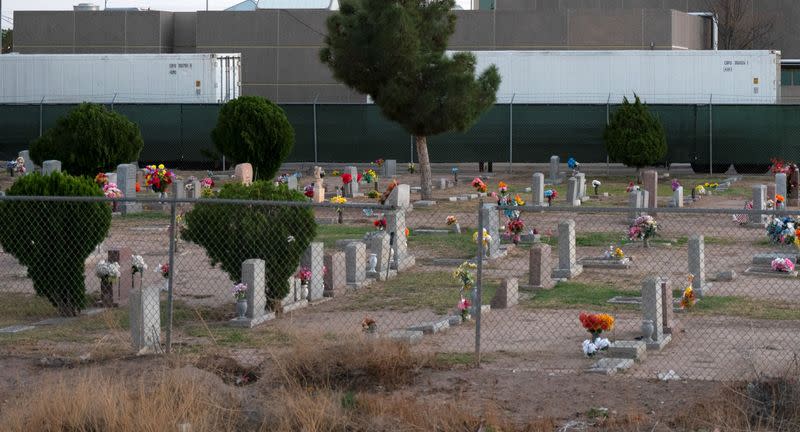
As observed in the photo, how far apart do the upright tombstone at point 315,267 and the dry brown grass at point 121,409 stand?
6693mm

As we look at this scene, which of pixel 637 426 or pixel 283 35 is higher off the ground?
pixel 283 35

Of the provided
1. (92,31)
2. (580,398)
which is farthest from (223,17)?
(580,398)

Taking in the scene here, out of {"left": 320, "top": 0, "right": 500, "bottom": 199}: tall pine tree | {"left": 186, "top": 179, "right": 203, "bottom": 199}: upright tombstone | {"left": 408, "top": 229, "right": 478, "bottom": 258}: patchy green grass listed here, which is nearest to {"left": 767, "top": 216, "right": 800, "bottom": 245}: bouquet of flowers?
{"left": 408, "top": 229, "right": 478, "bottom": 258}: patchy green grass

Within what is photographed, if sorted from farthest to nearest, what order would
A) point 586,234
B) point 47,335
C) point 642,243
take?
point 586,234, point 642,243, point 47,335

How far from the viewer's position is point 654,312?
14.7 metres

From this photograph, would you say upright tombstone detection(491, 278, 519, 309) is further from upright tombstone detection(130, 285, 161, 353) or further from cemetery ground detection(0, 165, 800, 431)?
upright tombstone detection(130, 285, 161, 353)

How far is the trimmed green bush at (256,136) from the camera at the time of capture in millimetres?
37688

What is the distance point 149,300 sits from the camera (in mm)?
13969

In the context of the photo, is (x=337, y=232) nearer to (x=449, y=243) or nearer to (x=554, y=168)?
(x=449, y=243)

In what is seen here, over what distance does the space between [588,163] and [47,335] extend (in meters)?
30.5

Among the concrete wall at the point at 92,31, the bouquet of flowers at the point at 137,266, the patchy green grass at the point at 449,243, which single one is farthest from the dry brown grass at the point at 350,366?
the concrete wall at the point at 92,31

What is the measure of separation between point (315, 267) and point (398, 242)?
Answer: 373cm

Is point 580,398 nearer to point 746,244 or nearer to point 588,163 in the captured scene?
point 746,244

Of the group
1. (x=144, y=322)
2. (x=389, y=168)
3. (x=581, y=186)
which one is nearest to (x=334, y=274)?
(x=144, y=322)
